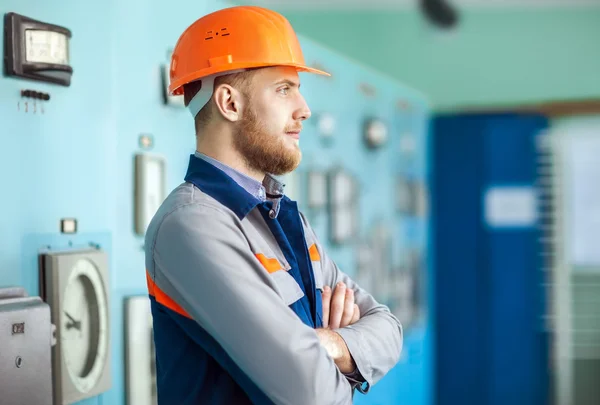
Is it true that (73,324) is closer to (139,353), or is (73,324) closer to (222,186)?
(139,353)

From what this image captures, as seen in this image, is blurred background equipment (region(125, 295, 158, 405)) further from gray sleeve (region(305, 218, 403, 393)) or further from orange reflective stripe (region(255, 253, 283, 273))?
orange reflective stripe (region(255, 253, 283, 273))

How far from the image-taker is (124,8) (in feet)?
7.34

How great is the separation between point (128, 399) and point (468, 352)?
4.18 metres

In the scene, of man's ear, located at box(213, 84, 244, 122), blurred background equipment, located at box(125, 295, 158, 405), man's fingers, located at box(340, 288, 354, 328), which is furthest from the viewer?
blurred background equipment, located at box(125, 295, 158, 405)

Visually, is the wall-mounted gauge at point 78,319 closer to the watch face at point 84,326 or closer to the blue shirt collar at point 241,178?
the watch face at point 84,326

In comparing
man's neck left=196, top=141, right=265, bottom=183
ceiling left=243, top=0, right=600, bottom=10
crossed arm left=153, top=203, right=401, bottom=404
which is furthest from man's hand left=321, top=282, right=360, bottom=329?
ceiling left=243, top=0, right=600, bottom=10

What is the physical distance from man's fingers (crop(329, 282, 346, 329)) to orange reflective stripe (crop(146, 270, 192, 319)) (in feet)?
1.31

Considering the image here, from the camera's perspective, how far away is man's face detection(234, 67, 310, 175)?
163cm

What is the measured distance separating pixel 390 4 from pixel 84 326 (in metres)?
4.78

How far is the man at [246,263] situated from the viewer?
1.39 meters

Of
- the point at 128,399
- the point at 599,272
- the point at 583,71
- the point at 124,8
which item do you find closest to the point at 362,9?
the point at 583,71

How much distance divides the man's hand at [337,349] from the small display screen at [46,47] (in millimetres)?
916

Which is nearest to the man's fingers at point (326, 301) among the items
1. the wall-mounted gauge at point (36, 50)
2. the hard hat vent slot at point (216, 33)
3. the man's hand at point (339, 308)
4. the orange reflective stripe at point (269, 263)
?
the man's hand at point (339, 308)

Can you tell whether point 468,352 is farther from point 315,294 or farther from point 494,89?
point 315,294
